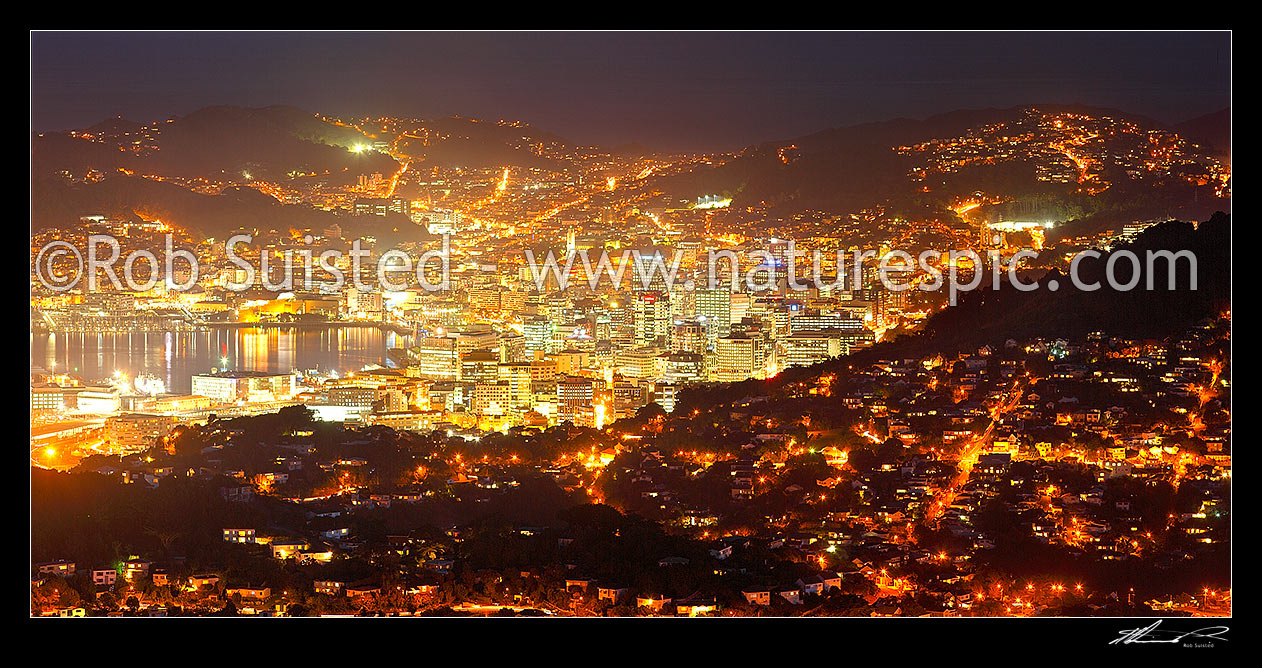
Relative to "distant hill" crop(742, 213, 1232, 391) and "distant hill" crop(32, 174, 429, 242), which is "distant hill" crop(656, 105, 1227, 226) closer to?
"distant hill" crop(742, 213, 1232, 391)

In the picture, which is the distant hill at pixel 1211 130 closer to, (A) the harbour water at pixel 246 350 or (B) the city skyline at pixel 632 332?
(B) the city skyline at pixel 632 332

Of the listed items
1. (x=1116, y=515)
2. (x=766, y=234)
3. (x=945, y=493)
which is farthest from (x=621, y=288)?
(x=1116, y=515)

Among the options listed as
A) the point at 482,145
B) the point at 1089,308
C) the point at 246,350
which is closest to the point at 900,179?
the point at 1089,308

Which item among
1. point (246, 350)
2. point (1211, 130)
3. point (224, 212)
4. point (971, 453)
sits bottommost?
point (971, 453)

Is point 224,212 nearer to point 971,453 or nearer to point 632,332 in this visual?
point 632,332

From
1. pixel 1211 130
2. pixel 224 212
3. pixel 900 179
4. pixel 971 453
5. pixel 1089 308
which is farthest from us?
pixel 900 179
